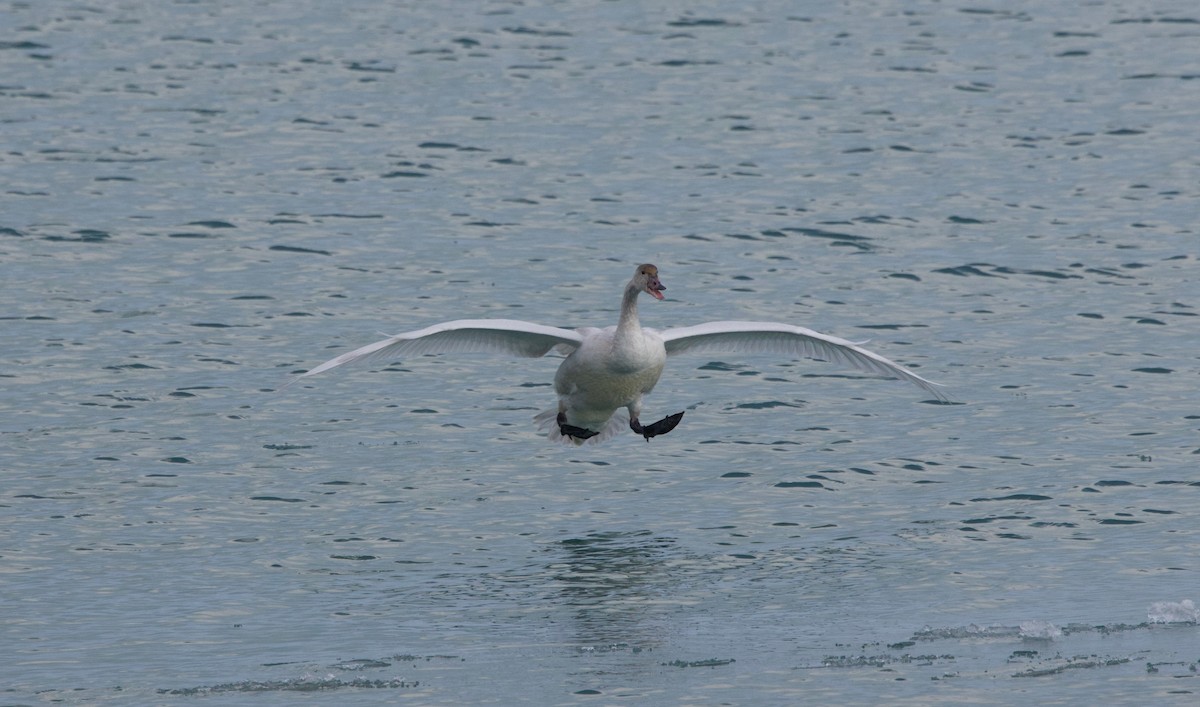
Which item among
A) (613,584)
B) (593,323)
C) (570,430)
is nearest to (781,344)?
(570,430)

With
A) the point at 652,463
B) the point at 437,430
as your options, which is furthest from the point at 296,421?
the point at 652,463

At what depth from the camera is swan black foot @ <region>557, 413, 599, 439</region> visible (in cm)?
1845

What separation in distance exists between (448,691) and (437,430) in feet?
21.3

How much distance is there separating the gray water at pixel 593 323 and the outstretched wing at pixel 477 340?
4.33 feet

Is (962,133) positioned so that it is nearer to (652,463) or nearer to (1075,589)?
(652,463)

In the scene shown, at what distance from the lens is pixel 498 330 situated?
17.6 meters

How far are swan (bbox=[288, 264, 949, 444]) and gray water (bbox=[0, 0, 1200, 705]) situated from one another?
0.74 m

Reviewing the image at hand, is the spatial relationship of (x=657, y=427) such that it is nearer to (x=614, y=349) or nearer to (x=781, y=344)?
(x=614, y=349)

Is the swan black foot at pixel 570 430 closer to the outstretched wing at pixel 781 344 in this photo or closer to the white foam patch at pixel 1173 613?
the outstretched wing at pixel 781 344

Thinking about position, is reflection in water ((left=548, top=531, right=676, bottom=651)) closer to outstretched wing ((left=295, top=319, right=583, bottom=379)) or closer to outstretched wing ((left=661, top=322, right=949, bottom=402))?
outstretched wing ((left=295, top=319, right=583, bottom=379))

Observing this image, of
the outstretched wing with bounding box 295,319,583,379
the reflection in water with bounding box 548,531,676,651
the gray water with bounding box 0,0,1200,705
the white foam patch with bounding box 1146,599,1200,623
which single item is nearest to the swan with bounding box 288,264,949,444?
the outstretched wing with bounding box 295,319,583,379

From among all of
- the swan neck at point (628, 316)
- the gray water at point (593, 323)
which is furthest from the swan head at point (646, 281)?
the gray water at point (593, 323)

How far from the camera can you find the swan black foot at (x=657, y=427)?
18.1m

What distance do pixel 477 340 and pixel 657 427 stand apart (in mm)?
1718
